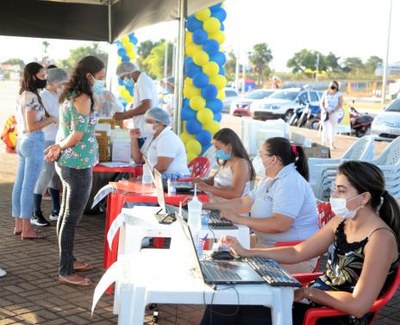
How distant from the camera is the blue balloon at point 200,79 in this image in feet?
27.8

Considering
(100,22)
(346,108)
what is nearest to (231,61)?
(346,108)

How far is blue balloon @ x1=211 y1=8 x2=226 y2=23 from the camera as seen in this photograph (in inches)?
333

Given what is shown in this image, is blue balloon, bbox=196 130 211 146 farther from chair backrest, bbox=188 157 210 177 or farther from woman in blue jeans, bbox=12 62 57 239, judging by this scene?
woman in blue jeans, bbox=12 62 57 239

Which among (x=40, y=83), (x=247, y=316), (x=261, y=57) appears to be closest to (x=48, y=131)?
→ (x=40, y=83)

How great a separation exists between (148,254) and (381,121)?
1558 centimetres

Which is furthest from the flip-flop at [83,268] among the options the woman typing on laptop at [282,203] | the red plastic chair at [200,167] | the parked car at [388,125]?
the parked car at [388,125]

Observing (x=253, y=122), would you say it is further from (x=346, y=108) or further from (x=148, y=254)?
(x=346, y=108)

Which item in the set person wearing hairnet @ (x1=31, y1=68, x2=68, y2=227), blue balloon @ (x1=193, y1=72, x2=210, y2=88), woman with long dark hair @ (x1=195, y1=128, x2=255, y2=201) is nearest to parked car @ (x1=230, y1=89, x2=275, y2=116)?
blue balloon @ (x1=193, y1=72, x2=210, y2=88)

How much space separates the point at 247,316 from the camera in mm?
2857

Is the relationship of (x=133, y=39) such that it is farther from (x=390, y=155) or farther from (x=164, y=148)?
(x=164, y=148)

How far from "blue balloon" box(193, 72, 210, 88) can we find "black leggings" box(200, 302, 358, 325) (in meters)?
5.76

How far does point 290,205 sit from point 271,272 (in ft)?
3.51

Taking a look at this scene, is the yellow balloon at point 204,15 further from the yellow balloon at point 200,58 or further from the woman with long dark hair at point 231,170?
the woman with long dark hair at point 231,170

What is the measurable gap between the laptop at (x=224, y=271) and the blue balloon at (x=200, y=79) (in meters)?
5.70
